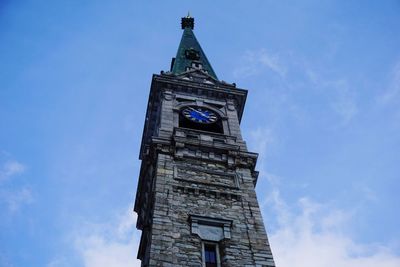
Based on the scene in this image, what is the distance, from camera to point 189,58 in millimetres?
38156

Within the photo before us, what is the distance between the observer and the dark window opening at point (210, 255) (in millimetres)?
16906

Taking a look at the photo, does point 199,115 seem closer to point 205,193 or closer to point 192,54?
point 205,193

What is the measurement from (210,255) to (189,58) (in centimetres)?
2314

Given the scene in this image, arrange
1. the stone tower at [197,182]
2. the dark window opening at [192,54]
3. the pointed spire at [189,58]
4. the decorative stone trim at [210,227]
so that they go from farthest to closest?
the dark window opening at [192,54] → the pointed spire at [189,58] → the decorative stone trim at [210,227] → the stone tower at [197,182]

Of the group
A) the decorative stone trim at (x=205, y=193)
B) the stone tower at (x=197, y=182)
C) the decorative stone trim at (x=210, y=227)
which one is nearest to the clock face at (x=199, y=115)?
the stone tower at (x=197, y=182)

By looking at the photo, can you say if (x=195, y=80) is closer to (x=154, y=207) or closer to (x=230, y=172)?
(x=230, y=172)

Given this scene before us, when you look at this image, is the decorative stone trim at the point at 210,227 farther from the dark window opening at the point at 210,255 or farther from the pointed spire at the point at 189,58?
the pointed spire at the point at 189,58

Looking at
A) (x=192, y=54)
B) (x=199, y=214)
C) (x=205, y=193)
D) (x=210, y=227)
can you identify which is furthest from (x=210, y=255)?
(x=192, y=54)

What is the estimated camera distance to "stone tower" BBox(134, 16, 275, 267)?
17.2 m

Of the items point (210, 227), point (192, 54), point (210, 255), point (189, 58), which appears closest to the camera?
point (210, 255)

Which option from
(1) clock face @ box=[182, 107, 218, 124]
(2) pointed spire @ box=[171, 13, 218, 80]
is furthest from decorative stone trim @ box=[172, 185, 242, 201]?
(2) pointed spire @ box=[171, 13, 218, 80]

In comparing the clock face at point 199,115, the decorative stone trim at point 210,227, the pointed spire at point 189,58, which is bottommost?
the decorative stone trim at point 210,227

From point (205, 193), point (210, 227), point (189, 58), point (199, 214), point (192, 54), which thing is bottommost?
point (210, 227)

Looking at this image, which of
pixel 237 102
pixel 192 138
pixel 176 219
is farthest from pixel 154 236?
pixel 237 102
